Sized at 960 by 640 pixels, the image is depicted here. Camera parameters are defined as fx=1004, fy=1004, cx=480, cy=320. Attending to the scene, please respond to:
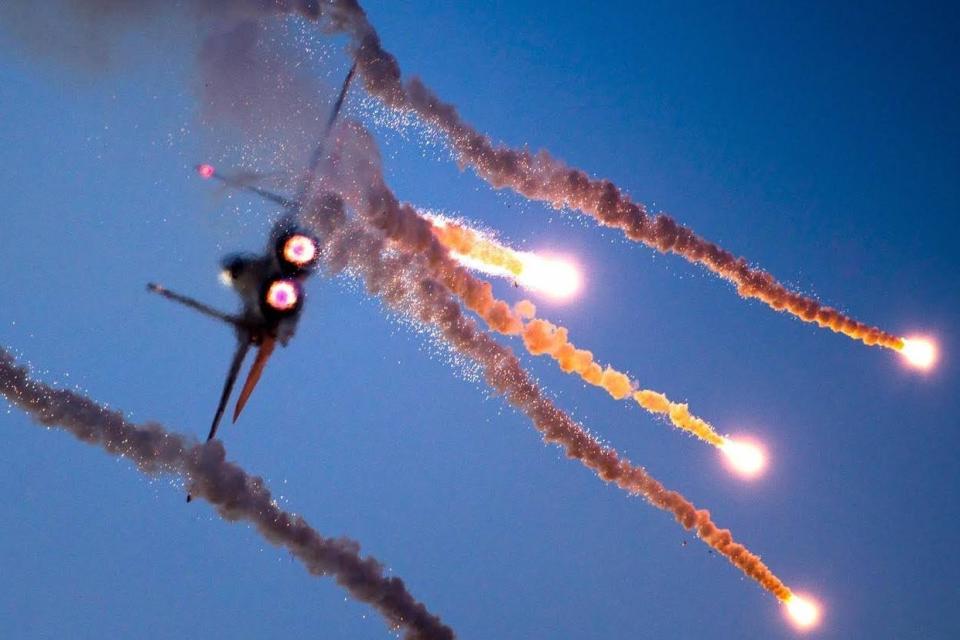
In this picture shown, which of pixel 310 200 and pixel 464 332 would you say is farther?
pixel 464 332

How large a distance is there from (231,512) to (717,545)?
77.1ft

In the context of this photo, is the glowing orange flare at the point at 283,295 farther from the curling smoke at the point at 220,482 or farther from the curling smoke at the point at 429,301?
the curling smoke at the point at 220,482

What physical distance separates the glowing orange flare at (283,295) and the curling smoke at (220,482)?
5171 mm

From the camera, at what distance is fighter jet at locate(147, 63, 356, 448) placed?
34.4m

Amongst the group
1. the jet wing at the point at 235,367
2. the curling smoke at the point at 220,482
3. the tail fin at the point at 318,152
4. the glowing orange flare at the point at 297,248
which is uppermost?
the tail fin at the point at 318,152

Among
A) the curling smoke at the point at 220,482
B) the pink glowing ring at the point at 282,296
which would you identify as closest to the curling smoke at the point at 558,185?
the pink glowing ring at the point at 282,296

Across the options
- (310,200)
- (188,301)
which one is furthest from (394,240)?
(188,301)

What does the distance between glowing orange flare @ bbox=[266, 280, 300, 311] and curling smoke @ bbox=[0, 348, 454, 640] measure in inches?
204

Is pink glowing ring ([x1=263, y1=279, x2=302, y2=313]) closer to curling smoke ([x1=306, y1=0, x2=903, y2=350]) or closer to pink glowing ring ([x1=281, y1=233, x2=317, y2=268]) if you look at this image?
pink glowing ring ([x1=281, y1=233, x2=317, y2=268])

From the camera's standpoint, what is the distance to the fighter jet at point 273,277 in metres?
34.4

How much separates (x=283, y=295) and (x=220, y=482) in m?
6.82

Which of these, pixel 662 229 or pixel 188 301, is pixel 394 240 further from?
pixel 662 229

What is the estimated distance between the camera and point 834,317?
43375 mm

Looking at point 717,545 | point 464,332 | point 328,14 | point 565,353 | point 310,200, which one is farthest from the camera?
point 717,545
